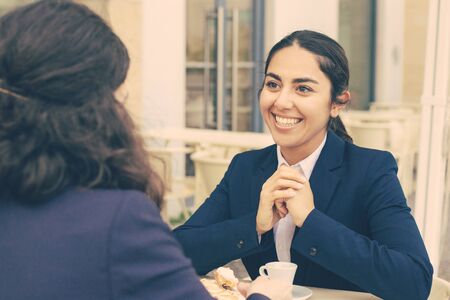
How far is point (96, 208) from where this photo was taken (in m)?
1.21

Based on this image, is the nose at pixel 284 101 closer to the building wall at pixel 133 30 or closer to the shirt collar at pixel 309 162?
the shirt collar at pixel 309 162

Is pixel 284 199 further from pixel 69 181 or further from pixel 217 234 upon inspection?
pixel 69 181

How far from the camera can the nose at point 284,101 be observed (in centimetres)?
221

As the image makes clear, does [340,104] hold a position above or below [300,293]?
above

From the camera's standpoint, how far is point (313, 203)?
2.12 meters

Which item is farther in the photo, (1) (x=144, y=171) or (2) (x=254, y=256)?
(2) (x=254, y=256)

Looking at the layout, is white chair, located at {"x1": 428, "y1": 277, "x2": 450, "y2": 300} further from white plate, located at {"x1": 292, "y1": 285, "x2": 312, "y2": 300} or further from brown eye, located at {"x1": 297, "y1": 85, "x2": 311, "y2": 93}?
brown eye, located at {"x1": 297, "y1": 85, "x2": 311, "y2": 93}

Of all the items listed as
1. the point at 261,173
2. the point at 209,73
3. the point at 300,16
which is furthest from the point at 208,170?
the point at 300,16

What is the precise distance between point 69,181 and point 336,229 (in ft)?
3.09

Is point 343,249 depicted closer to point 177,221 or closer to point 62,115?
point 62,115

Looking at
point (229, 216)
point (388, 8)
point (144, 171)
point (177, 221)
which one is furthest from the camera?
point (388, 8)

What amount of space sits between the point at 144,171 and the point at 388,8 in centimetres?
1048

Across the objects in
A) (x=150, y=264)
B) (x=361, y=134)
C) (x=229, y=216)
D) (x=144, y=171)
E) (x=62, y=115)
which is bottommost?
(x=361, y=134)

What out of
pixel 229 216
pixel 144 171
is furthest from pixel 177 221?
pixel 144 171
